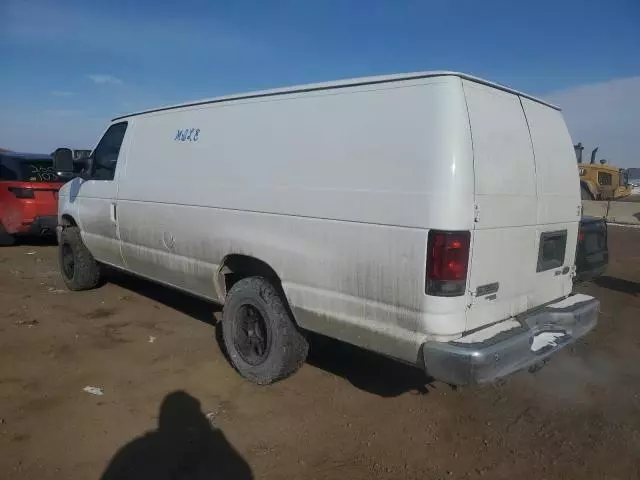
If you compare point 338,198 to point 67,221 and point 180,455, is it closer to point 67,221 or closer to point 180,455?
point 180,455

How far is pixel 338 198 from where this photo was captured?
10.6 feet

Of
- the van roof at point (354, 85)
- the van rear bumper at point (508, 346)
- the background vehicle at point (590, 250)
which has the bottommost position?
the van rear bumper at point (508, 346)

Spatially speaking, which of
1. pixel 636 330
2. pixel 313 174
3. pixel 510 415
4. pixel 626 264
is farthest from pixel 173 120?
pixel 626 264

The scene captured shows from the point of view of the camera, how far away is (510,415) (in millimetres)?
3643

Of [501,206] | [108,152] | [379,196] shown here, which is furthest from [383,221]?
[108,152]

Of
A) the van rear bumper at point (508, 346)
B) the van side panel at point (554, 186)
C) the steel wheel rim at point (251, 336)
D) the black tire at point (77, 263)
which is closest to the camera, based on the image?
the van rear bumper at point (508, 346)

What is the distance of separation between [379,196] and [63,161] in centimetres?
447

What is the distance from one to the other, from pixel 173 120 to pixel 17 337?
2614 mm

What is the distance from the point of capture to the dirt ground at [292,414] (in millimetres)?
3033

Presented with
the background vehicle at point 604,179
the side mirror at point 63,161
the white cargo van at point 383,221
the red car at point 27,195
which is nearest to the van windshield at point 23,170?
the red car at point 27,195

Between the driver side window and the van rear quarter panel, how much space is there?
131 cm

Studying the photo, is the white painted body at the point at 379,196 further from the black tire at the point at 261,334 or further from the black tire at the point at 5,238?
the black tire at the point at 5,238

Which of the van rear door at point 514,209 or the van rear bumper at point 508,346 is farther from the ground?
the van rear door at point 514,209

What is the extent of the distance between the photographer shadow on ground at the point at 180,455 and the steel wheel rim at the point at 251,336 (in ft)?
2.21
